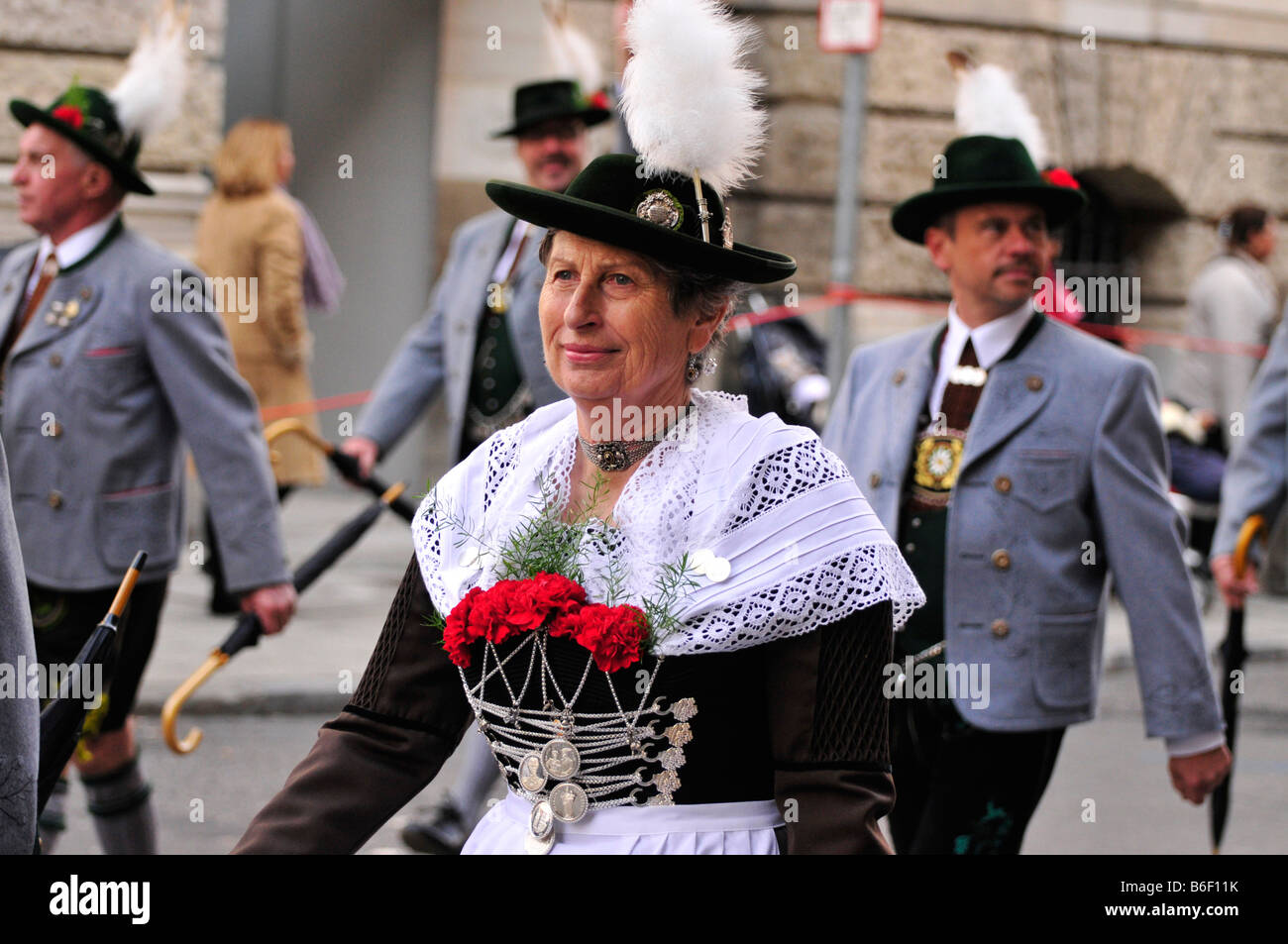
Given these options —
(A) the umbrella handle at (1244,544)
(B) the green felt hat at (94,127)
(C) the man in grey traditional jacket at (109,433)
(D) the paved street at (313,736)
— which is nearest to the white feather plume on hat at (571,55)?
(B) the green felt hat at (94,127)

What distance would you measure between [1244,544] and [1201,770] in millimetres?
1355

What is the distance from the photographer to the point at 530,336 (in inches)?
229

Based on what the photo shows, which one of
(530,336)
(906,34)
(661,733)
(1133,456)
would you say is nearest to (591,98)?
(530,336)

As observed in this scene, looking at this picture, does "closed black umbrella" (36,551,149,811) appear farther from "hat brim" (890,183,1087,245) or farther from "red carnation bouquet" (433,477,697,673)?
"hat brim" (890,183,1087,245)

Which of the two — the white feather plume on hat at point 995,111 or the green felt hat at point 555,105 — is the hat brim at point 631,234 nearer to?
the white feather plume on hat at point 995,111

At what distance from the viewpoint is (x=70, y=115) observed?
16.9 ft

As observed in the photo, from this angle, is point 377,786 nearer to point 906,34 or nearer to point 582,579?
point 582,579

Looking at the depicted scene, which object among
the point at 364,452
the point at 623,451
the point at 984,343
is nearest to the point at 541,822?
the point at 623,451

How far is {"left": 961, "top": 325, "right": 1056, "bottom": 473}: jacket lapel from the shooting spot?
14.6 ft

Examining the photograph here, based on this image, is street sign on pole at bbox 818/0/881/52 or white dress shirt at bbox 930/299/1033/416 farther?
street sign on pole at bbox 818/0/881/52

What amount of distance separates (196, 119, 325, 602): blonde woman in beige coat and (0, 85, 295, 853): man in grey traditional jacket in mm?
4357

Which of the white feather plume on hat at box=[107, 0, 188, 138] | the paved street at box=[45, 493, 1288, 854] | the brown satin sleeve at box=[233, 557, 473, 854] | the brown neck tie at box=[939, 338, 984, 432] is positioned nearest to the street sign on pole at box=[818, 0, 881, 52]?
the paved street at box=[45, 493, 1288, 854]

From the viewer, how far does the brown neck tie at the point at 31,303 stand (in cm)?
513

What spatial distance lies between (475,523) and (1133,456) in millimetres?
2082
